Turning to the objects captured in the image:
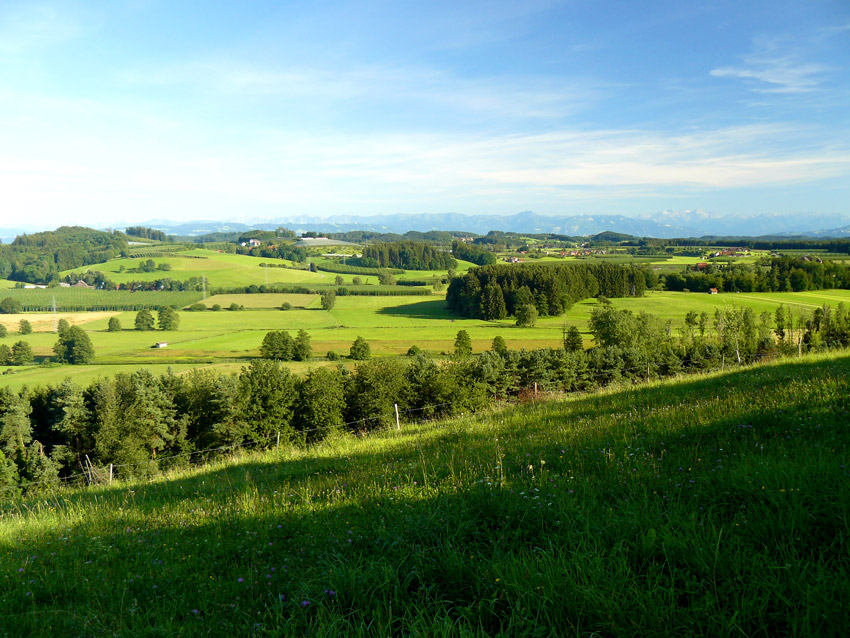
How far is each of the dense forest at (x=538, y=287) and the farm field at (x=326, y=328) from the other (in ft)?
11.4

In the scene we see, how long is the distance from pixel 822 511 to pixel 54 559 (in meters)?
6.69

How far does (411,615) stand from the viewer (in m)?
2.84

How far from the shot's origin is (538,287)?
113875 mm

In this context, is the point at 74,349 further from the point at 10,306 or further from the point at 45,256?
the point at 45,256

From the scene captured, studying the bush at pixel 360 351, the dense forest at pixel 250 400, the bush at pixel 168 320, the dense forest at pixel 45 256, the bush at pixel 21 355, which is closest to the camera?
the dense forest at pixel 250 400

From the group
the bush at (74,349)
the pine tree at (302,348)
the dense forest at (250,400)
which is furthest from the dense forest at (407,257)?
the dense forest at (250,400)

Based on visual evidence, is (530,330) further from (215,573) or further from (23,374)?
(215,573)

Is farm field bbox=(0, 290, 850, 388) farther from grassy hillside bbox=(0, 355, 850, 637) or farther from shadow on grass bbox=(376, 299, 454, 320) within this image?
grassy hillside bbox=(0, 355, 850, 637)

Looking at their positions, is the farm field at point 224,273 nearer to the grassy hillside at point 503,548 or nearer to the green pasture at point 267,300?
the green pasture at point 267,300

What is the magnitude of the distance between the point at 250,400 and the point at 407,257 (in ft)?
470

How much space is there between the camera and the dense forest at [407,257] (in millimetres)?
183837

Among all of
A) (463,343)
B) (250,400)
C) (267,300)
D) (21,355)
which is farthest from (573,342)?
(21,355)

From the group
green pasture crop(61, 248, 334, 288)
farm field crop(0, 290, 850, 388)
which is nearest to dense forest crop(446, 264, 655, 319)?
farm field crop(0, 290, 850, 388)

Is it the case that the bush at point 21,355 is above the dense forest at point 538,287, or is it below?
below
